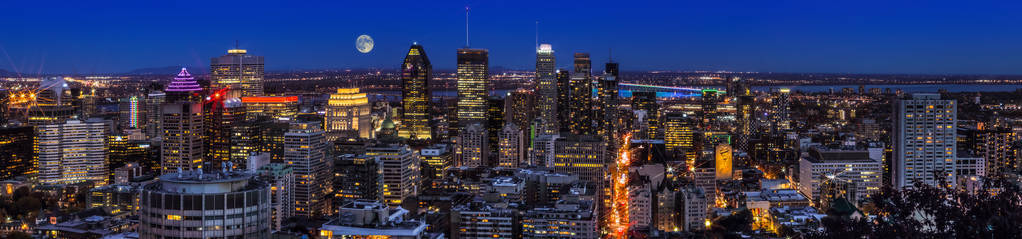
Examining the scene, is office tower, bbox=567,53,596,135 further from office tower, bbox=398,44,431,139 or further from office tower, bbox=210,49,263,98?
office tower, bbox=210,49,263,98

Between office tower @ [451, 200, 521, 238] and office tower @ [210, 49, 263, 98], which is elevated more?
office tower @ [210, 49, 263, 98]

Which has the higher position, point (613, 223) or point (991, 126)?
point (991, 126)

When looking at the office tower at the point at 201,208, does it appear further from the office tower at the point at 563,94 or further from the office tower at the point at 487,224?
the office tower at the point at 563,94

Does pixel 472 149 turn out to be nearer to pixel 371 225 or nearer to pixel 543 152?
pixel 543 152

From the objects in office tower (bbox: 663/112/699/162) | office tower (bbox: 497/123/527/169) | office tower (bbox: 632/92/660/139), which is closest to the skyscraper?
office tower (bbox: 632/92/660/139)

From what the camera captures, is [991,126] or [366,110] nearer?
[991,126]

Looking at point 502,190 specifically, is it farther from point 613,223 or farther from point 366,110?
point 366,110

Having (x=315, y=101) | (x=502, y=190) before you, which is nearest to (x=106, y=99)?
(x=315, y=101)

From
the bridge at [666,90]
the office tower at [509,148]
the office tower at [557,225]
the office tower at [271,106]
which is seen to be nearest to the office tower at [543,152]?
the office tower at [509,148]
